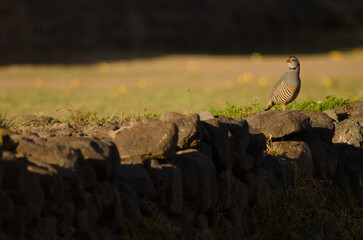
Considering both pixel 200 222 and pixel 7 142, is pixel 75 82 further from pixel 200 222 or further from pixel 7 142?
pixel 7 142

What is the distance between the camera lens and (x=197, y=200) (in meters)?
4.32

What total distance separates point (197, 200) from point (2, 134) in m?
1.56

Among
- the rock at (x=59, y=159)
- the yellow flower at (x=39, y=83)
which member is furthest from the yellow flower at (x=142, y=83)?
the rock at (x=59, y=159)

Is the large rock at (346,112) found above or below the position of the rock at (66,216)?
above

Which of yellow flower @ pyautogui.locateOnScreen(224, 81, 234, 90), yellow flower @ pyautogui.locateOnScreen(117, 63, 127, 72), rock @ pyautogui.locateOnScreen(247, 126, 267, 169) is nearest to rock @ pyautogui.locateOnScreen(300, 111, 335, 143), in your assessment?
rock @ pyautogui.locateOnScreen(247, 126, 267, 169)

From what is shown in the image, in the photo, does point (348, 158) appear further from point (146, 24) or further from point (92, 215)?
point (146, 24)

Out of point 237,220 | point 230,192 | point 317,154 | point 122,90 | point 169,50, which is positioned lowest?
point 237,220

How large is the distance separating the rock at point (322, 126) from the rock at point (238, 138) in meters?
1.35

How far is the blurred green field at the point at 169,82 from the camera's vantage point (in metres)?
13.4

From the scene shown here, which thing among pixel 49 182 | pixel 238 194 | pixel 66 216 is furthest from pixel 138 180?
pixel 238 194

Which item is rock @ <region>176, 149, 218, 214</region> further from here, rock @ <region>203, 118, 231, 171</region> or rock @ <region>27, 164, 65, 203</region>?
rock @ <region>27, 164, 65, 203</region>

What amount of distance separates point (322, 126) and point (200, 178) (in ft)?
7.79

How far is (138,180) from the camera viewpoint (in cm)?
384

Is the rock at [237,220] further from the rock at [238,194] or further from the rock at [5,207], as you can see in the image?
the rock at [5,207]
